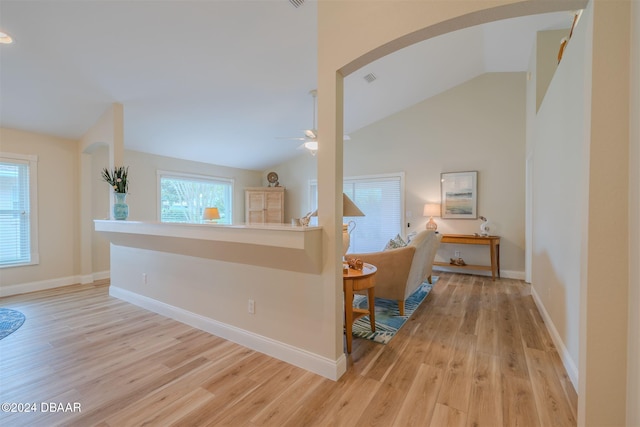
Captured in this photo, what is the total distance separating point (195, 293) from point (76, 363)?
1028mm

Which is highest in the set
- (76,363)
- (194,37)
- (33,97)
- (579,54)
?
(194,37)

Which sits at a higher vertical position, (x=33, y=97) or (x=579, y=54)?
(x=33, y=97)

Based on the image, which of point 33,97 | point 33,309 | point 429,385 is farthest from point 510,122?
point 33,309

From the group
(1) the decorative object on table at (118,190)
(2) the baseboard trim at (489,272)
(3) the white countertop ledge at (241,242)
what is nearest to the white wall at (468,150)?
(2) the baseboard trim at (489,272)

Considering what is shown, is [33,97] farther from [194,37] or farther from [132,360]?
[132,360]

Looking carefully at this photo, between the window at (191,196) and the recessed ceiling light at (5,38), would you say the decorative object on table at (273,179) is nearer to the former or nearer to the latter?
the window at (191,196)

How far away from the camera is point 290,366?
2.20 m

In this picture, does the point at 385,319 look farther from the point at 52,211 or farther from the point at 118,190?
the point at 52,211

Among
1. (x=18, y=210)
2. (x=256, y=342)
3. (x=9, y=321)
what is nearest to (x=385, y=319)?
(x=256, y=342)

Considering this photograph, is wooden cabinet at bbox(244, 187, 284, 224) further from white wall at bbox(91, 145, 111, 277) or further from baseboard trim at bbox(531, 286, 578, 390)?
baseboard trim at bbox(531, 286, 578, 390)

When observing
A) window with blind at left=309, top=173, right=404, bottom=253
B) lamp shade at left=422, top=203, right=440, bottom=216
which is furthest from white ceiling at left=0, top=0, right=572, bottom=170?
lamp shade at left=422, top=203, right=440, bottom=216

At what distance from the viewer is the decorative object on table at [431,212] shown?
5258 millimetres

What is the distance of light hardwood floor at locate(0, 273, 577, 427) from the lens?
1662 millimetres

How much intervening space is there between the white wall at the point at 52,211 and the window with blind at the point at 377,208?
4329 mm
